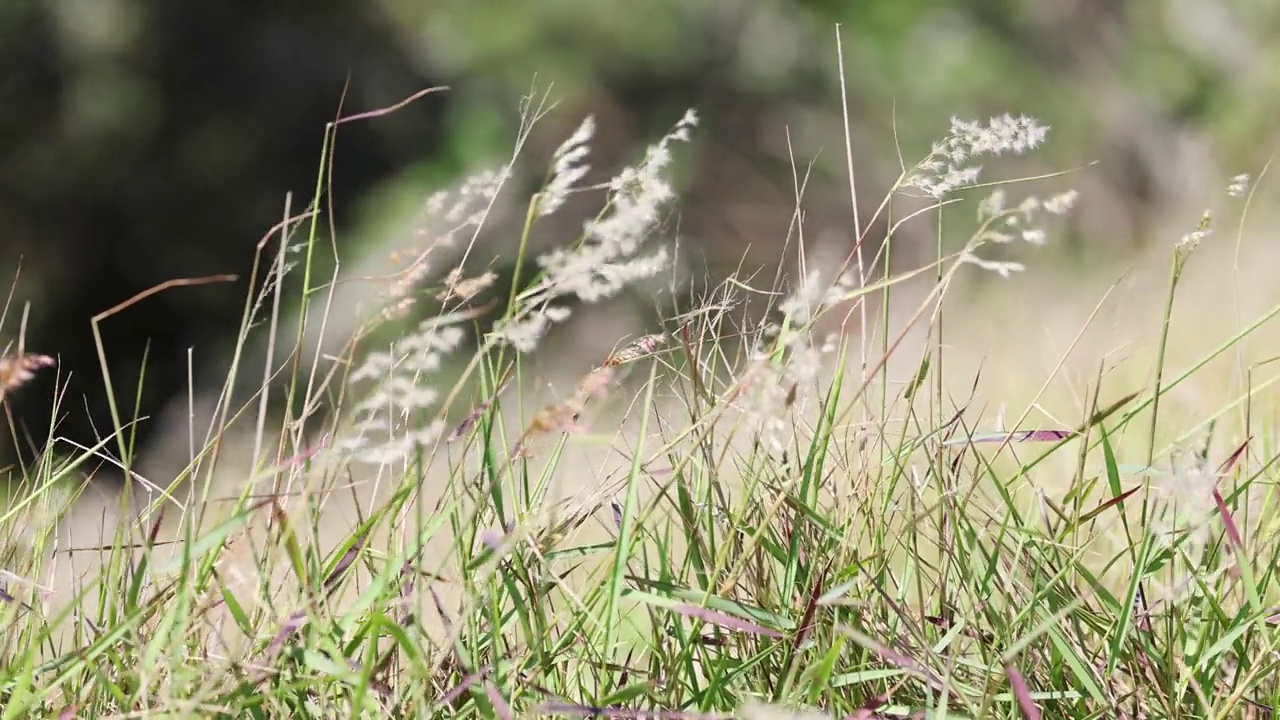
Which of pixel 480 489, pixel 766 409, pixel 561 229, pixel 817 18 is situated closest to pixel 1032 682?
pixel 766 409

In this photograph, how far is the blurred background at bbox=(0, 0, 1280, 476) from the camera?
23.0 ft

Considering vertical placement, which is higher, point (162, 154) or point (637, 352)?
point (637, 352)

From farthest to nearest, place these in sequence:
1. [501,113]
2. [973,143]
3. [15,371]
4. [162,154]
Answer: [501,113]
[162,154]
[973,143]
[15,371]

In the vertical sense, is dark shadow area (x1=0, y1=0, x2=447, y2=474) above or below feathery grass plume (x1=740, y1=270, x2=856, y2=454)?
below

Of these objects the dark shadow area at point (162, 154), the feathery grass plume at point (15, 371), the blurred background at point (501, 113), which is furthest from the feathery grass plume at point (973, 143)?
the dark shadow area at point (162, 154)

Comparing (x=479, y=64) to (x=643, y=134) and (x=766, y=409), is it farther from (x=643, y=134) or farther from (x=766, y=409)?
(x=766, y=409)

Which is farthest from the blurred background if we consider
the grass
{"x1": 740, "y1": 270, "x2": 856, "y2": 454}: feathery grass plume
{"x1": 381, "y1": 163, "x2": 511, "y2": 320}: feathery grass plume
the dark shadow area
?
{"x1": 740, "y1": 270, "x2": 856, "y2": 454}: feathery grass plume

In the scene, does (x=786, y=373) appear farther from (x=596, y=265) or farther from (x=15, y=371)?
(x=15, y=371)

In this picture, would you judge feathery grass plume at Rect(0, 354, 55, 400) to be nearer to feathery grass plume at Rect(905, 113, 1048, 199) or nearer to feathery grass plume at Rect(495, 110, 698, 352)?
feathery grass plume at Rect(495, 110, 698, 352)

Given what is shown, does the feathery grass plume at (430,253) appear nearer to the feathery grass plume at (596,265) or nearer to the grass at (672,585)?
the grass at (672,585)

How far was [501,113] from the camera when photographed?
768 cm

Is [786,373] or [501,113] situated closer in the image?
[786,373]

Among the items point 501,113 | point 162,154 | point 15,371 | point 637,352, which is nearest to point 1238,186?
point 637,352

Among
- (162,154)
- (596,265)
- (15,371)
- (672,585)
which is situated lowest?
(162,154)
